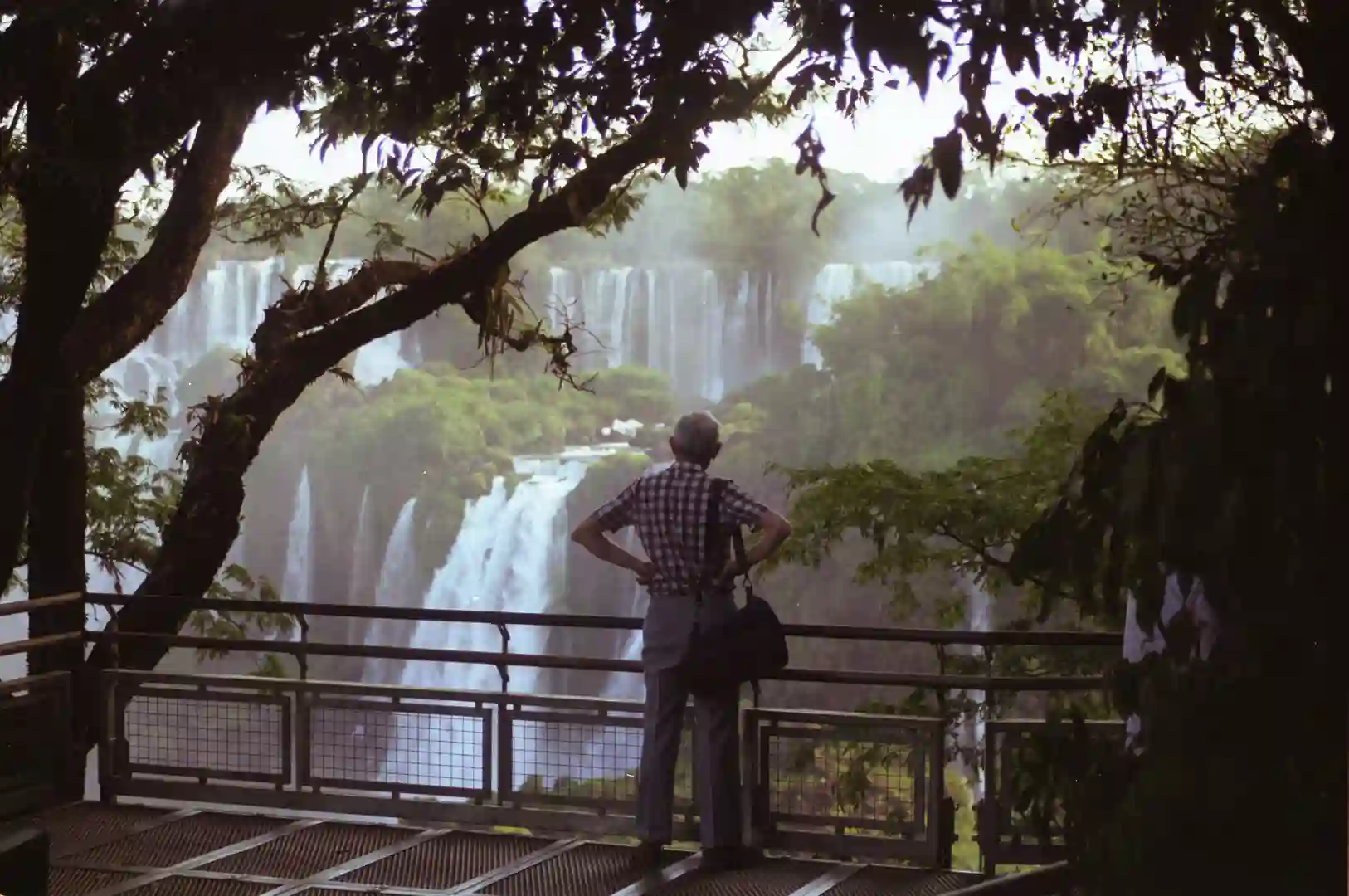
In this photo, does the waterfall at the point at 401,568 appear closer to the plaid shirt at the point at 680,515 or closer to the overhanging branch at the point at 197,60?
the plaid shirt at the point at 680,515

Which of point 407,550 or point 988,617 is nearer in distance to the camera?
point 988,617

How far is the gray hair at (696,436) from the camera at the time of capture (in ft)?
17.1

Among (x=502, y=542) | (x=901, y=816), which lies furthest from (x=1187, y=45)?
(x=502, y=542)

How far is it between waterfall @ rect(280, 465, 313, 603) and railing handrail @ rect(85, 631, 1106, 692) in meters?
42.5

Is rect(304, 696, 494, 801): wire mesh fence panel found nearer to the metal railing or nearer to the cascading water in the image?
the metal railing

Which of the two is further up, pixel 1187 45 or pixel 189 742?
pixel 1187 45

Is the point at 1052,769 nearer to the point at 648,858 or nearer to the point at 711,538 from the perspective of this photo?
the point at 711,538

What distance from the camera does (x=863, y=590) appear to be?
1470 inches

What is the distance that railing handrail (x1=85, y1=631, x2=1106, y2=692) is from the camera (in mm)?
5523

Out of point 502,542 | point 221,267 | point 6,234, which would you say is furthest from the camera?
point 221,267

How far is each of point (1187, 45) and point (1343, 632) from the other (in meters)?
1.31

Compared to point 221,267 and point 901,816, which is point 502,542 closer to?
point 221,267

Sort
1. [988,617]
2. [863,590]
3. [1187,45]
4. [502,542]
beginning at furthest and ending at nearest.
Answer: [502,542], [863,590], [988,617], [1187,45]

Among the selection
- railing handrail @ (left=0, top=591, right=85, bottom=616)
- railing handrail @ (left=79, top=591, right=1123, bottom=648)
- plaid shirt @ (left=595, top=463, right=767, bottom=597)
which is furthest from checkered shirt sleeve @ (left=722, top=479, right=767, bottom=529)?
railing handrail @ (left=0, top=591, right=85, bottom=616)
